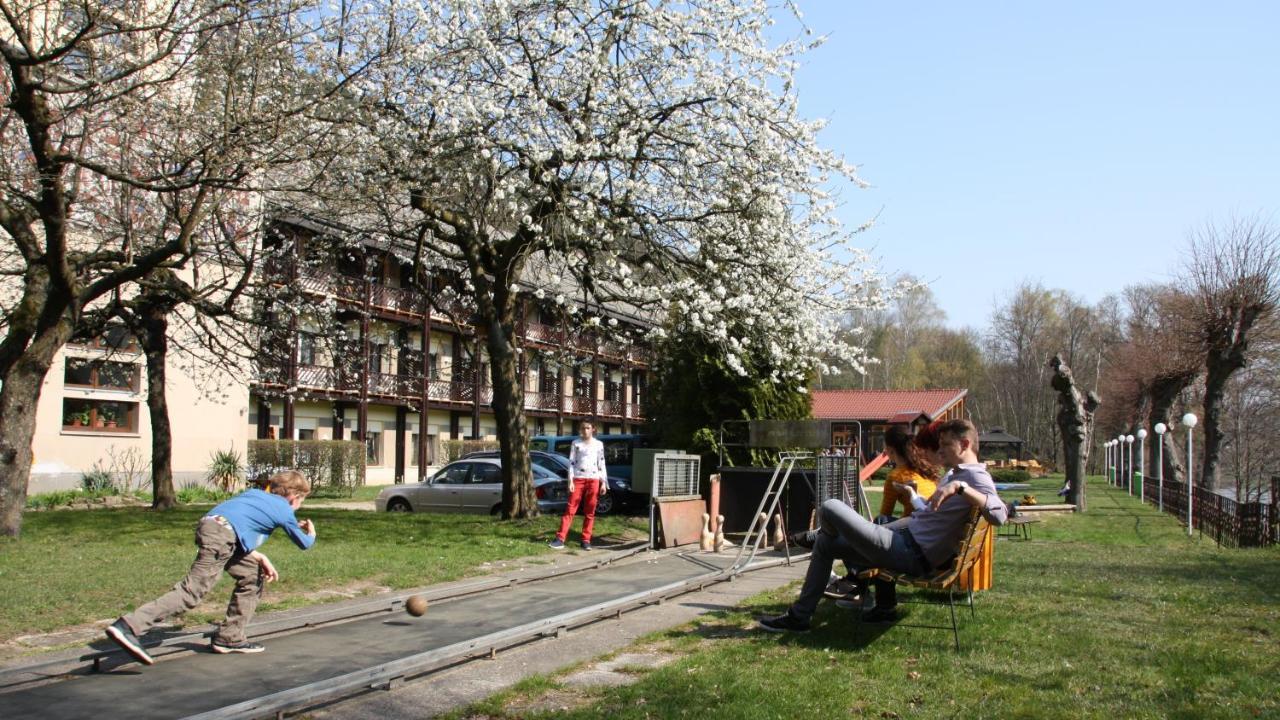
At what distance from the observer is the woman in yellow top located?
8016 millimetres

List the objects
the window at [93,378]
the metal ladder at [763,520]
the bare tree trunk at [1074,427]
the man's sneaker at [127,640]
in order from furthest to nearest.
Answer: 1. the window at [93,378]
2. the bare tree trunk at [1074,427]
3. the metal ladder at [763,520]
4. the man's sneaker at [127,640]

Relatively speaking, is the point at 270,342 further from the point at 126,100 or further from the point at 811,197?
the point at 811,197

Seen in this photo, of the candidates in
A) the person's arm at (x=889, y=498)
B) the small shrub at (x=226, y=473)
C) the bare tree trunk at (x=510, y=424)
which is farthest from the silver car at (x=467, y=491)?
the person's arm at (x=889, y=498)

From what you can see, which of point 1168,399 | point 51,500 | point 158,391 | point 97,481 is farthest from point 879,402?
point 158,391

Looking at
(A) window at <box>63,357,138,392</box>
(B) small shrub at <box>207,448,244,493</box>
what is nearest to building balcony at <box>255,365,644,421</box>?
(B) small shrub at <box>207,448,244,493</box>

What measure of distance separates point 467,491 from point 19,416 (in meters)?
8.58

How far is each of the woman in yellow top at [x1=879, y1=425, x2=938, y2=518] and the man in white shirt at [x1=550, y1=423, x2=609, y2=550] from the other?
19.7ft

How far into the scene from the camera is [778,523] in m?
13.2

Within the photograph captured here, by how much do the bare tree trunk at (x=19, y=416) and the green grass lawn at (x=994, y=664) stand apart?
9.75m

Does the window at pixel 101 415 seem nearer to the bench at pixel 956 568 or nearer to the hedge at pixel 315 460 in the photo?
the hedge at pixel 315 460

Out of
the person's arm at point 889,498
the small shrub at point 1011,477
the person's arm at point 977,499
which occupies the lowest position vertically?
the small shrub at point 1011,477

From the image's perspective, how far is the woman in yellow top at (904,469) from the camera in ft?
26.3

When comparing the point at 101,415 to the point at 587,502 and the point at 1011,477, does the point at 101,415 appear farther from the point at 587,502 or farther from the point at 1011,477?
the point at 1011,477

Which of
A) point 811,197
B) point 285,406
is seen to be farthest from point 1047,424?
point 811,197
